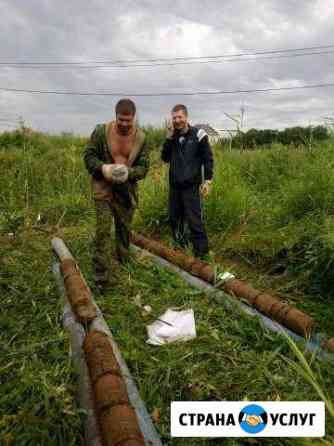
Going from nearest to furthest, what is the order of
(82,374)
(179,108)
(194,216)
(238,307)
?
(82,374), (238,307), (179,108), (194,216)

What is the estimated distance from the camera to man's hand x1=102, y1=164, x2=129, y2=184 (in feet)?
11.9

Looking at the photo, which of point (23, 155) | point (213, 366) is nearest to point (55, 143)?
point (23, 155)

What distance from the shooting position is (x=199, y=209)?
4797mm

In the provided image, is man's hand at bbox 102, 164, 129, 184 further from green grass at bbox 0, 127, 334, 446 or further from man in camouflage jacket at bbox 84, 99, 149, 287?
green grass at bbox 0, 127, 334, 446

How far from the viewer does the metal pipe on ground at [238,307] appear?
104 inches

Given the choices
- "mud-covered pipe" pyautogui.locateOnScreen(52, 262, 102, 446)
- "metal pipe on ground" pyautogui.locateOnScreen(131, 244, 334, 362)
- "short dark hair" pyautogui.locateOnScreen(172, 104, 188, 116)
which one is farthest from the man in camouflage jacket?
"short dark hair" pyautogui.locateOnScreen(172, 104, 188, 116)

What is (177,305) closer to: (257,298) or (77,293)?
(257,298)

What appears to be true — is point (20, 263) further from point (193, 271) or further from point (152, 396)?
point (152, 396)

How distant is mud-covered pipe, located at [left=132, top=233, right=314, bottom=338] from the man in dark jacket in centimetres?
55

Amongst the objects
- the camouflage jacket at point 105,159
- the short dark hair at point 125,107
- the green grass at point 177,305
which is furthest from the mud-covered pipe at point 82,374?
the short dark hair at point 125,107

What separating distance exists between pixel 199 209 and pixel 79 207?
3429 mm

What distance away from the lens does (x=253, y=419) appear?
2062 millimetres

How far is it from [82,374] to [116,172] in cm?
195

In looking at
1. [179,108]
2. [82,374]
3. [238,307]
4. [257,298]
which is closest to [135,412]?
[82,374]
